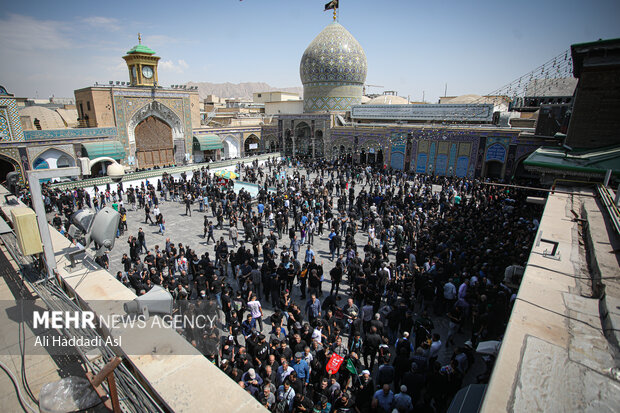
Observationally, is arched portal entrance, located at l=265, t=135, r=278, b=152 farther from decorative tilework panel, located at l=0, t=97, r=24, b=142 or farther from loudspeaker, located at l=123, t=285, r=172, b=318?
loudspeaker, located at l=123, t=285, r=172, b=318

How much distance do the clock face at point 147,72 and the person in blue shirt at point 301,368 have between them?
1049 inches

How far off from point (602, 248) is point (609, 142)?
343 inches

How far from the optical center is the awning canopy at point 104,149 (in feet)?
69.2

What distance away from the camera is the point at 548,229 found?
623 cm

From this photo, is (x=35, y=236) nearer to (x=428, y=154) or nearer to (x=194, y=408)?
(x=194, y=408)

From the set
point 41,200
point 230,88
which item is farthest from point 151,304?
point 230,88

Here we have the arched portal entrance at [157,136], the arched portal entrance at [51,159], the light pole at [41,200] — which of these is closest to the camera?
the light pole at [41,200]

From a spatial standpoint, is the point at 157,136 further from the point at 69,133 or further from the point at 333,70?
the point at 333,70

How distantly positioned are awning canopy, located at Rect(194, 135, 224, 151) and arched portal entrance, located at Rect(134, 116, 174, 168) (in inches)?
85.3

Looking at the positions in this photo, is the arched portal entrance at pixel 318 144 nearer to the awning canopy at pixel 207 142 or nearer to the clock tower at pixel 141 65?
the awning canopy at pixel 207 142

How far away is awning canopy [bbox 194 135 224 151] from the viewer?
92.0 ft

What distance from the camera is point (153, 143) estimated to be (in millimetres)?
25312

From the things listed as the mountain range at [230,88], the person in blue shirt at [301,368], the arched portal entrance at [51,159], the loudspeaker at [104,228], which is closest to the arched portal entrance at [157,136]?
the arched portal entrance at [51,159]

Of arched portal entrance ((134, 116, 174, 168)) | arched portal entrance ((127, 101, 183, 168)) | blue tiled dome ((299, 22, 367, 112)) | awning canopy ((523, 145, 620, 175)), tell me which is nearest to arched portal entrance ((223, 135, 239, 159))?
arched portal entrance ((127, 101, 183, 168))
